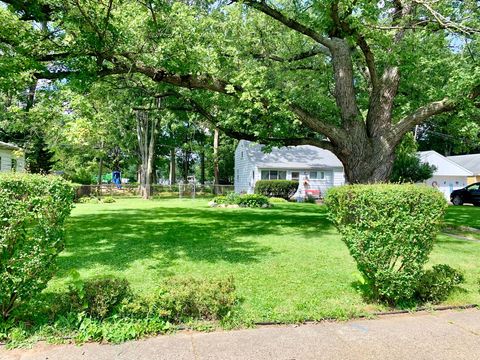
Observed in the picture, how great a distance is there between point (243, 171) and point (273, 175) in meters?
3.01

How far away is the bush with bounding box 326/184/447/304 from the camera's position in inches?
158

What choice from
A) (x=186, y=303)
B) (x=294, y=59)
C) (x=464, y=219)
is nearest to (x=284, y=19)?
(x=294, y=59)

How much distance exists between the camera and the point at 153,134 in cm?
2867

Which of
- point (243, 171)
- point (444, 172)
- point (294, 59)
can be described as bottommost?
point (243, 171)

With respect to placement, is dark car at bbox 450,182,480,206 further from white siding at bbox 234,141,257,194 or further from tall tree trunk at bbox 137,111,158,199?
tall tree trunk at bbox 137,111,158,199

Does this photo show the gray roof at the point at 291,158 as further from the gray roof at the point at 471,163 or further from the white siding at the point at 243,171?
the gray roof at the point at 471,163

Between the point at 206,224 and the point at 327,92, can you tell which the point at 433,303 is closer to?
the point at 206,224

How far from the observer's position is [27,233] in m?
3.45

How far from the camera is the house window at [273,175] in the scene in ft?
92.6

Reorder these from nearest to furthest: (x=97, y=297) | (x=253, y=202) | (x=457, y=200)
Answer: (x=97, y=297)
(x=253, y=202)
(x=457, y=200)

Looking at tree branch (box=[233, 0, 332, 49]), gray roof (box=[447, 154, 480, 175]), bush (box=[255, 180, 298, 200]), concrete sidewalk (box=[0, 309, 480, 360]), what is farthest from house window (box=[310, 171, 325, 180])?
concrete sidewalk (box=[0, 309, 480, 360])

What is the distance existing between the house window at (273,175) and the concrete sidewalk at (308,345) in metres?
24.5

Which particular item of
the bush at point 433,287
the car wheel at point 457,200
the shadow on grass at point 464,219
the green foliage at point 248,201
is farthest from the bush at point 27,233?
the car wheel at point 457,200

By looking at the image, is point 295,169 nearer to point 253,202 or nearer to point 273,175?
point 273,175
